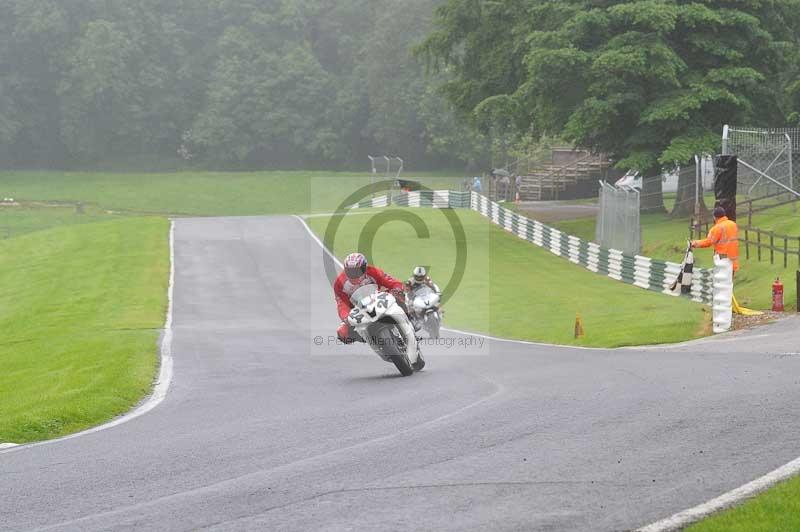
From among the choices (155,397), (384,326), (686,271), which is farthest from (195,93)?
(384,326)

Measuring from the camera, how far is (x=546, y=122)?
4438 cm

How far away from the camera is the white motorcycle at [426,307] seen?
68.3ft

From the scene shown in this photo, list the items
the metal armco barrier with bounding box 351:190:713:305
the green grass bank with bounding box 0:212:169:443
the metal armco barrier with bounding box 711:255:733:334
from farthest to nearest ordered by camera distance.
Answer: the metal armco barrier with bounding box 351:190:713:305, the metal armco barrier with bounding box 711:255:733:334, the green grass bank with bounding box 0:212:169:443

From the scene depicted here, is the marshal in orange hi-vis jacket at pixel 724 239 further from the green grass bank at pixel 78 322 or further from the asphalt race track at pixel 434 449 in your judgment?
the green grass bank at pixel 78 322

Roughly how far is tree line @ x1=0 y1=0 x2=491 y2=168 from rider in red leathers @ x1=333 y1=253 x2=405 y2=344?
279ft

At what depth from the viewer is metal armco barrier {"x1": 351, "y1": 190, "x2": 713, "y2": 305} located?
2831cm

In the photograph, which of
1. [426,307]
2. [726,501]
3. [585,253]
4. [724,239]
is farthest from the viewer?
[585,253]

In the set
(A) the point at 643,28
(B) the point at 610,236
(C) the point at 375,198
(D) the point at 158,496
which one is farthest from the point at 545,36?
(D) the point at 158,496

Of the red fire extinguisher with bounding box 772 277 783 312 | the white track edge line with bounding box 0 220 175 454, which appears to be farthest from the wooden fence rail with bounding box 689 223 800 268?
the white track edge line with bounding box 0 220 175 454

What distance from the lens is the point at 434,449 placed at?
9.08 metres

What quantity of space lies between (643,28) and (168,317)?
2288 cm

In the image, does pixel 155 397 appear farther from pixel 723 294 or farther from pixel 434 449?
pixel 723 294

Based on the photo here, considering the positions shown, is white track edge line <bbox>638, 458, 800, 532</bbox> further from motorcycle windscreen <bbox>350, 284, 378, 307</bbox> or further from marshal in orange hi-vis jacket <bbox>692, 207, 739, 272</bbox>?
marshal in orange hi-vis jacket <bbox>692, 207, 739, 272</bbox>

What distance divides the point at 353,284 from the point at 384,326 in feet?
3.13
